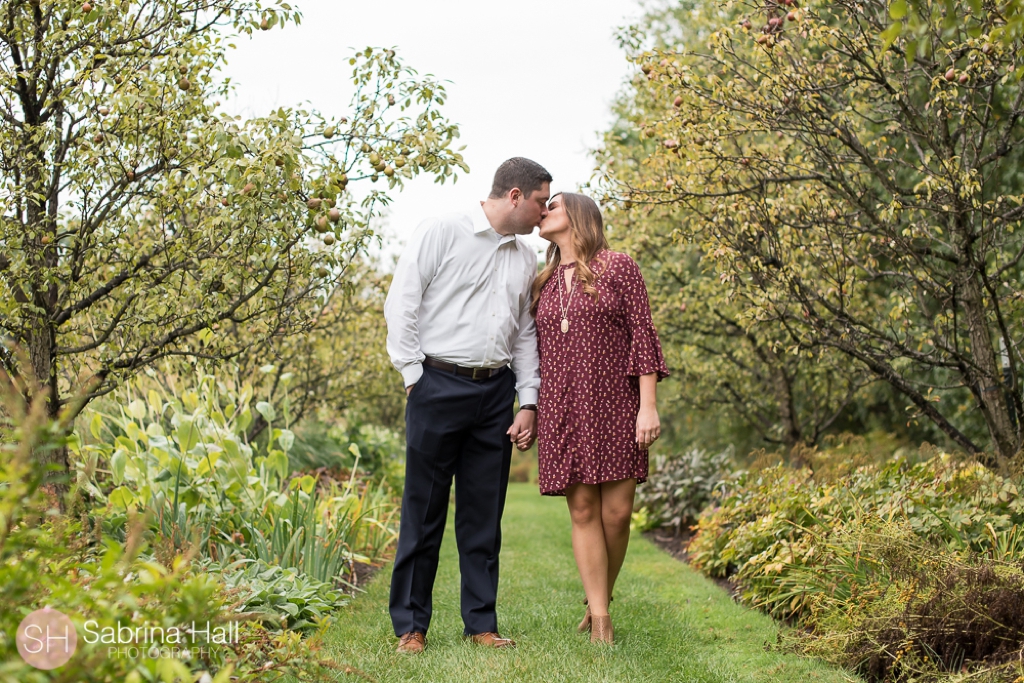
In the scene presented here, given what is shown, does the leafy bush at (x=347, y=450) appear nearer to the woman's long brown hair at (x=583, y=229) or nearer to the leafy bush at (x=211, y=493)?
the leafy bush at (x=211, y=493)

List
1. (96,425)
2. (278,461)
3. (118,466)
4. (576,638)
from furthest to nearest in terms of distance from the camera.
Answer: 1. (278,461)
2. (96,425)
3. (118,466)
4. (576,638)

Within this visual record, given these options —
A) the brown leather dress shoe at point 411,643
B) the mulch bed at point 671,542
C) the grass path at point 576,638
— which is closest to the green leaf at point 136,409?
the grass path at point 576,638

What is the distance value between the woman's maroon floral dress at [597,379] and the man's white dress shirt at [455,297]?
0.18 m

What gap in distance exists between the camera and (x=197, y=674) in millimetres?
1925

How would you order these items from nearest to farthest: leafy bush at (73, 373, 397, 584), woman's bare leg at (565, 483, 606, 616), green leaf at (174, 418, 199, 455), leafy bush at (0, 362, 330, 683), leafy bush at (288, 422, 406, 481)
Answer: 1. leafy bush at (0, 362, 330, 683)
2. woman's bare leg at (565, 483, 606, 616)
3. leafy bush at (73, 373, 397, 584)
4. green leaf at (174, 418, 199, 455)
5. leafy bush at (288, 422, 406, 481)

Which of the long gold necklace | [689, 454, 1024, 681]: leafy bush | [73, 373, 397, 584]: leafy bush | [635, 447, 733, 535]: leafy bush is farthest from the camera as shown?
[635, 447, 733, 535]: leafy bush

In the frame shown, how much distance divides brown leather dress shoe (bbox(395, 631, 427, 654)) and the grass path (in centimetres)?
5

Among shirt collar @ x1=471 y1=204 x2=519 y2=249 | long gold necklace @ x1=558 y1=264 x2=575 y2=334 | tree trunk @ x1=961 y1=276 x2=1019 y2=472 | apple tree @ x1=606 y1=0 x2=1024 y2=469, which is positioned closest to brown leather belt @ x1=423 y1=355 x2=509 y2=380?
long gold necklace @ x1=558 y1=264 x2=575 y2=334

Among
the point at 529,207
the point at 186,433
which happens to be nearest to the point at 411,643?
the point at 186,433

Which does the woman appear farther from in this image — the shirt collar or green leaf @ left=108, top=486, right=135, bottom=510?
green leaf @ left=108, top=486, right=135, bottom=510

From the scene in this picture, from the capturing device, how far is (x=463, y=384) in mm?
3527

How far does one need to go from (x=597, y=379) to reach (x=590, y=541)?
0.68 meters

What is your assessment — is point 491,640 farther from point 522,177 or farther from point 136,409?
point 136,409

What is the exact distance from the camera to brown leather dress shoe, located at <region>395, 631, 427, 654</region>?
334cm
